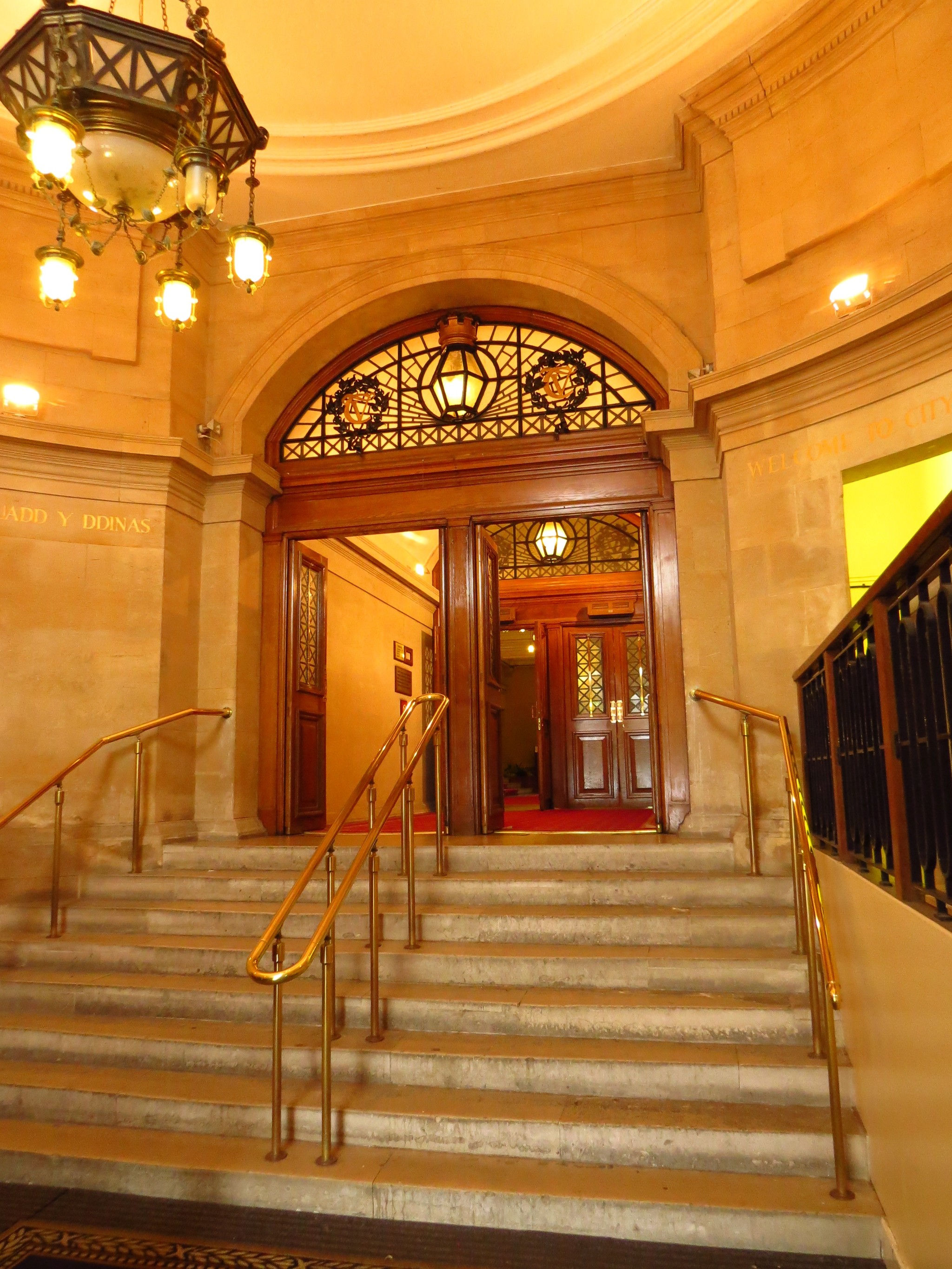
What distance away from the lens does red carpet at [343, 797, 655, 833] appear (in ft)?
25.5

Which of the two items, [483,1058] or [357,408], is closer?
[483,1058]

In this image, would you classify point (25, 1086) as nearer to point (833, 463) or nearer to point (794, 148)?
point (833, 463)

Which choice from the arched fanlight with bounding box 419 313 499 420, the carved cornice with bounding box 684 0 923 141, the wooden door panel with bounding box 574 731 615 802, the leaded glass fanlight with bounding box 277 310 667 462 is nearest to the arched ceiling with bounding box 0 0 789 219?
the carved cornice with bounding box 684 0 923 141

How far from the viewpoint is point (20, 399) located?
20.6 ft

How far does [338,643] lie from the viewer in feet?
33.7

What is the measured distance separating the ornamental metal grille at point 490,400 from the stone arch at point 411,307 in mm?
205

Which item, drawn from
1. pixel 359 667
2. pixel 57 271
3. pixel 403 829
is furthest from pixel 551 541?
pixel 57 271

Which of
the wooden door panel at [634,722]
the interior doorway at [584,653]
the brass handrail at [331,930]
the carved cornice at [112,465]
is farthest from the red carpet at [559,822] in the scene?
the carved cornice at [112,465]

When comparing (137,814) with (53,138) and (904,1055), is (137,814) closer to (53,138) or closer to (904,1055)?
(53,138)

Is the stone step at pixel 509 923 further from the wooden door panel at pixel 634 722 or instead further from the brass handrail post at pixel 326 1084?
the wooden door panel at pixel 634 722

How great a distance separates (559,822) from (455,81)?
6.20 m

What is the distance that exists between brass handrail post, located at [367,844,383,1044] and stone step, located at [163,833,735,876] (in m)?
1.40

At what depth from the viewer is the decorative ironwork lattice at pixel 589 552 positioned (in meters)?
12.4

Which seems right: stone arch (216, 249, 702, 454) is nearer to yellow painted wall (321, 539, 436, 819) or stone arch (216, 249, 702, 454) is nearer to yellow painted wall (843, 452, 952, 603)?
yellow painted wall (843, 452, 952, 603)
